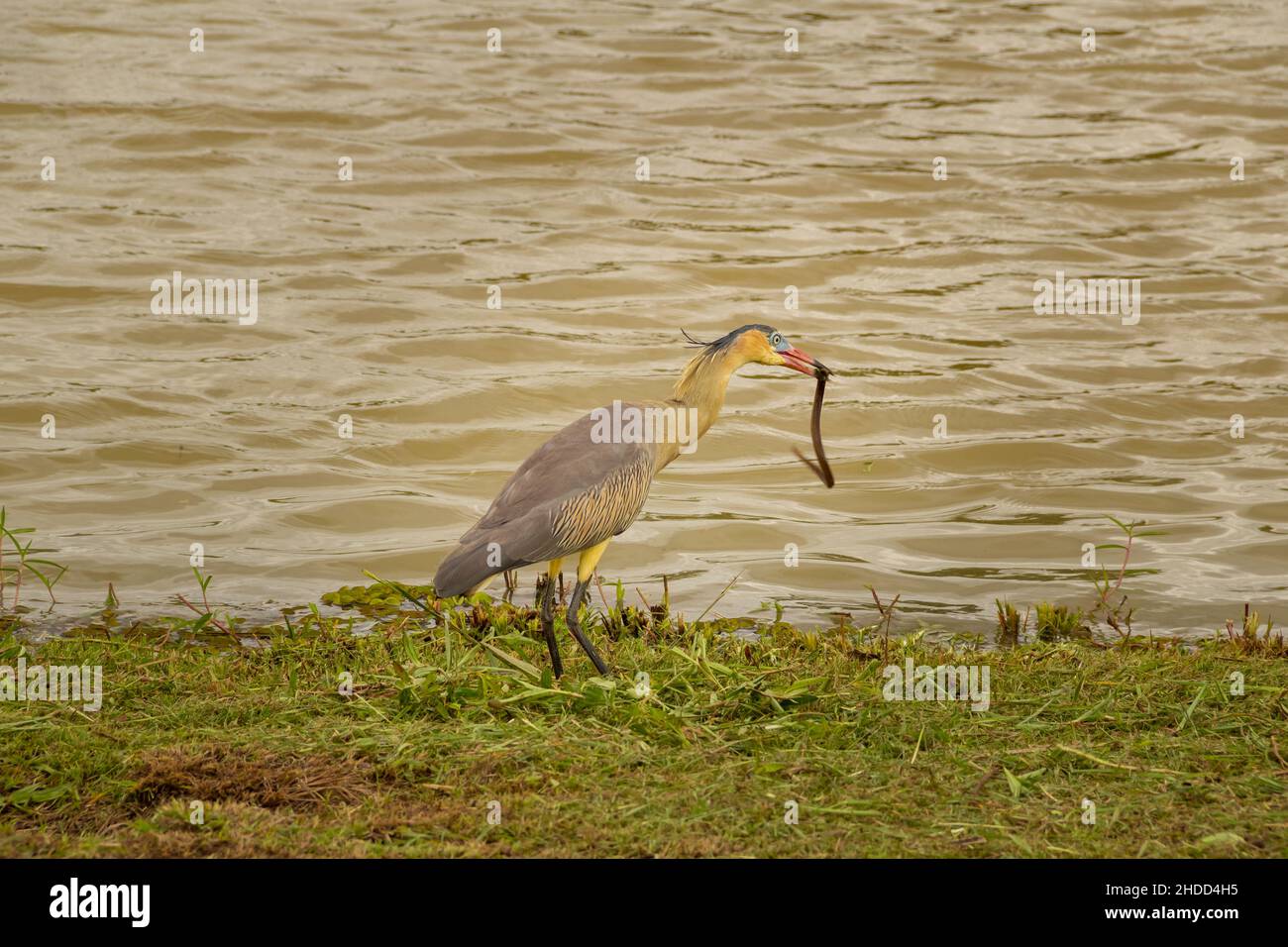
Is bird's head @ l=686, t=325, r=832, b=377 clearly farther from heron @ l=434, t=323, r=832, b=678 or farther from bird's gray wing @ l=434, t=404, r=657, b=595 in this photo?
bird's gray wing @ l=434, t=404, r=657, b=595

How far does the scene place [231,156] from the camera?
1748 cm

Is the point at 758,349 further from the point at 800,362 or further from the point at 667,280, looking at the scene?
the point at 667,280

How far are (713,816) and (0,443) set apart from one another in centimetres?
838

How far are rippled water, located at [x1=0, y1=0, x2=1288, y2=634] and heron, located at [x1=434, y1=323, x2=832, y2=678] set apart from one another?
201 centimetres

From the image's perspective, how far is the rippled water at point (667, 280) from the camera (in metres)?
10.3

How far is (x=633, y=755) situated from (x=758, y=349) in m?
2.46

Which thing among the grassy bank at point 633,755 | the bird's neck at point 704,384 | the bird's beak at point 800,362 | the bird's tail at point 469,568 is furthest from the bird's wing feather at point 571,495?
the bird's beak at point 800,362

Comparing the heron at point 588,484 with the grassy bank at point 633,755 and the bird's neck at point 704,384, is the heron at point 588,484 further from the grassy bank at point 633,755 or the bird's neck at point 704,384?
the grassy bank at point 633,755

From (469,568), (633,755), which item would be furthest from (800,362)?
(633,755)

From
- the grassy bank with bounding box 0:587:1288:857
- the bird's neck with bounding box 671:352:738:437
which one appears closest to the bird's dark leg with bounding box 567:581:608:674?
the grassy bank with bounding box 0:587:1288:857

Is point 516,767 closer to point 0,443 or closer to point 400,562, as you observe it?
point 400,562

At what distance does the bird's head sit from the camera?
23.1 ft
